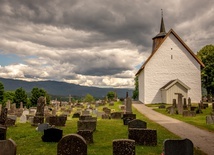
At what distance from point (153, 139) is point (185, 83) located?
32.3 m

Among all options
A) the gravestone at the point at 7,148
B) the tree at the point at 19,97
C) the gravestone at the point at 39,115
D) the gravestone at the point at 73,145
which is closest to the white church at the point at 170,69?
the gravestone at the point at 39,115

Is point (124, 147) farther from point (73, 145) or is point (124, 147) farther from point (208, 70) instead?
point (208, 70)

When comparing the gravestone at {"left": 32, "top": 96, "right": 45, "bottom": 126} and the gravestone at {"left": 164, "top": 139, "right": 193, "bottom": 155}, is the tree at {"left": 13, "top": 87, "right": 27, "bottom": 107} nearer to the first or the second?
the gravestone at {"left": 32, "top": 96, "right": 45, "bottom": 126}

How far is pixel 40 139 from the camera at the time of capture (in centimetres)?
1134

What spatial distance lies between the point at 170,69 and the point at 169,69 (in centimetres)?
17

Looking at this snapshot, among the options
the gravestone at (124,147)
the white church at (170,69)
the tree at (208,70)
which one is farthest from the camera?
the tree at (208,70)

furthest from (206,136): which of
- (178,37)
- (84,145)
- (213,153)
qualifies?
(178,37)

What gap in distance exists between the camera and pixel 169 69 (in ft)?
133

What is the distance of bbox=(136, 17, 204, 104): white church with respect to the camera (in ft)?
131

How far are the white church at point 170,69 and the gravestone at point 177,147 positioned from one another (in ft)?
106

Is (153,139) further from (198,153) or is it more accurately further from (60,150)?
(60,150)

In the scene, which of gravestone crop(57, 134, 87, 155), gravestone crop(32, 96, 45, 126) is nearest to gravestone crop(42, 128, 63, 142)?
gravestone crop(57, 134, 87, 155)

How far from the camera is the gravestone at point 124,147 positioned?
791 centimetres

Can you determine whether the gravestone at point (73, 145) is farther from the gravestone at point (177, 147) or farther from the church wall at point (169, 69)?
the church wall at point (169, 69)
